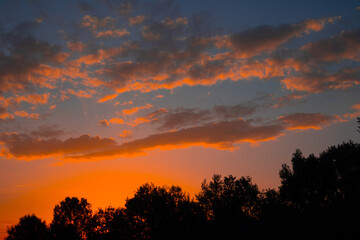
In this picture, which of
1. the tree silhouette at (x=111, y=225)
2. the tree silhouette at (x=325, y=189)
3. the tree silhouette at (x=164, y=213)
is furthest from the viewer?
the tree silhouette at (x=111, y=225)

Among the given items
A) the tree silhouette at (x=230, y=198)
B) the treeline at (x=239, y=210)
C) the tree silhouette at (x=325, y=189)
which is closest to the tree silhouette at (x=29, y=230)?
the treeline at (x=239, y=210)

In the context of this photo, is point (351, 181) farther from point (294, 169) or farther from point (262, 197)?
point (262, 197)

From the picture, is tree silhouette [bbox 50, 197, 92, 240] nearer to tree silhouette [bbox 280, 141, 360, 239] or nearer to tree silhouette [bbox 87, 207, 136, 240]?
tree silhouette [bbox 87, 207, 136, 240]

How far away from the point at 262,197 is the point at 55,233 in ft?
197

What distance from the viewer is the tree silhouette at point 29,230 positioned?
6588 centimetres

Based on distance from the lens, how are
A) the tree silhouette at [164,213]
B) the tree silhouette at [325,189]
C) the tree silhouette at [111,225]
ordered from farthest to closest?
the tree silhouette at [111,225], the tree silhouette at [164,213], the tree silhouette at [325,189]

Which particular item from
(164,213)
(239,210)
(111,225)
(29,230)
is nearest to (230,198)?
(239,210)

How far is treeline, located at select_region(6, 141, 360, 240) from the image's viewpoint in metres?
46.3

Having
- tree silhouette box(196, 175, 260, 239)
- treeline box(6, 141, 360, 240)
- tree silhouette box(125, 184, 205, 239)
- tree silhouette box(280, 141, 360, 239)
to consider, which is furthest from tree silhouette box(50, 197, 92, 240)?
tree silhouette box(280, 141, 360, 239)

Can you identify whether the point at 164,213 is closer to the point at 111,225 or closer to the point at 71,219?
the point at 111,225

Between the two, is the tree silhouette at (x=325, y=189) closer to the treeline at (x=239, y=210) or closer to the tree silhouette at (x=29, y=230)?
the treeline at (x=239, y=210)

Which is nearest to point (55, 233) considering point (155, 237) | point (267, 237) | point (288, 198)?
point (155, 237)

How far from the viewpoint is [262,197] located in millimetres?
72062

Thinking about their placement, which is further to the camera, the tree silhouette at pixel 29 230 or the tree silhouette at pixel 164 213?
the tree silhouette at pixel 29 230
